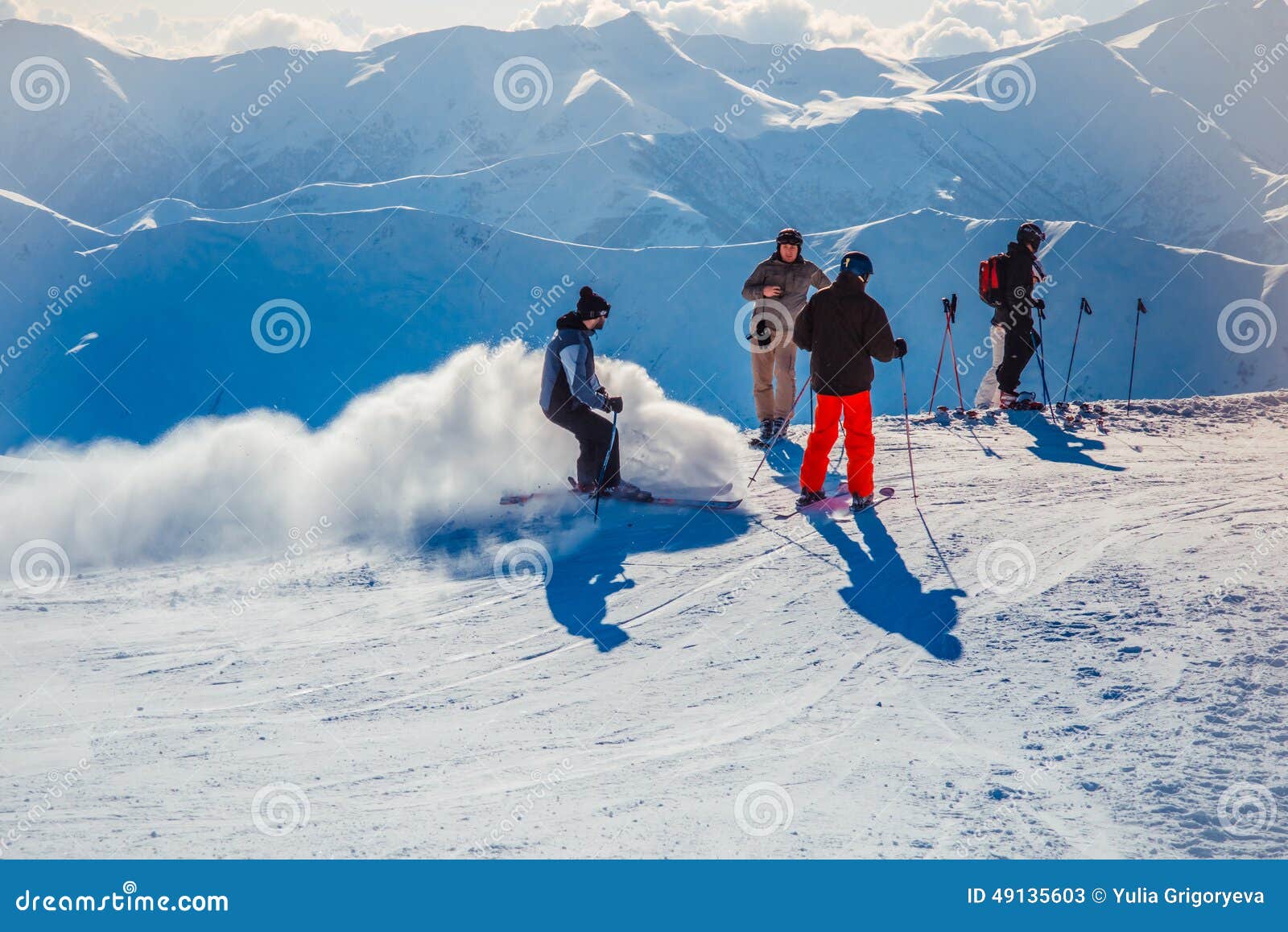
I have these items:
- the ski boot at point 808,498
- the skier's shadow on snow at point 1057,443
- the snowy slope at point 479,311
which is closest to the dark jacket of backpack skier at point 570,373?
the ski boot at point 808,498

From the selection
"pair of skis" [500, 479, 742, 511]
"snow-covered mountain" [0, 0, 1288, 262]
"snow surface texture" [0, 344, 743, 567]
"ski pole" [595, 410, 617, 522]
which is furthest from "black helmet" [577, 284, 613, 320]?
"snow-covered mountain" [0, 0, 1288, 262]

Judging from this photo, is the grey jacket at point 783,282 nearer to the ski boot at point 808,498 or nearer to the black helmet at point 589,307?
the black helmet at point 589,307

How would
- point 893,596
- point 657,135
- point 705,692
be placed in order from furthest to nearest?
point 657,135, point 893,596, point 705,692

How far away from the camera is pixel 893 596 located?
6285 mm

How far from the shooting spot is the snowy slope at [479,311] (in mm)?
26422

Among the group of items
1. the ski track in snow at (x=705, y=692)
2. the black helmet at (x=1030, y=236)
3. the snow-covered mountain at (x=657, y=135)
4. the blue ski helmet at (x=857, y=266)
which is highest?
the snow-covered mountain at (x=657, y=135)

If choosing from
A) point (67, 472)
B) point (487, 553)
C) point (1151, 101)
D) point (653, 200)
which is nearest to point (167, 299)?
point (67, 472)

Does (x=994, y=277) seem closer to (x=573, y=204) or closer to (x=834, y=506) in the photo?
(x=834, y=506)

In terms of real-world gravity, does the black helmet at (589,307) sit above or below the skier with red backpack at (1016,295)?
below

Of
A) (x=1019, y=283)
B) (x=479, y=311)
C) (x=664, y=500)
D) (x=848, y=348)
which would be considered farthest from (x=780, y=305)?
(x=479, y=311)

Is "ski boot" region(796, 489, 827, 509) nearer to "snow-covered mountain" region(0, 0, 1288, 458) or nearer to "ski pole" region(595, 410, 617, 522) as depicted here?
"ski pole" region(595, 410, 617, 522)

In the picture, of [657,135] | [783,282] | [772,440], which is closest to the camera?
[783,282]

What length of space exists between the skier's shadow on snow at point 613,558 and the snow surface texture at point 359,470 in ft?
2.66

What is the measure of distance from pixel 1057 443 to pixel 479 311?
21.3 metres
